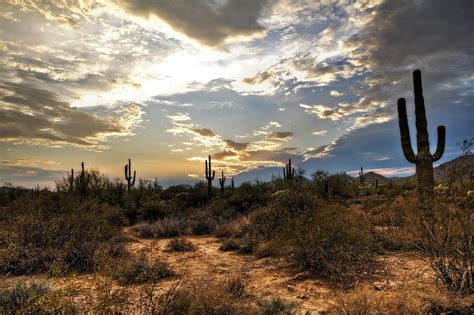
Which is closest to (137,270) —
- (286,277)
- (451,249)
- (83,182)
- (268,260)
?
(286,277)

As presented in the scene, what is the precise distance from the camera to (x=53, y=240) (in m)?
9.92

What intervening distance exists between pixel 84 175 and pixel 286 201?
18927 mm

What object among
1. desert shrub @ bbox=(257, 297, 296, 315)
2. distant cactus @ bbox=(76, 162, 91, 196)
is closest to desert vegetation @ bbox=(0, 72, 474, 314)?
desert shrub @ bbox=(257, 297, 296, 315)

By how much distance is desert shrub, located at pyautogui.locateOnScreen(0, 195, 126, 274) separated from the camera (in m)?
8.85

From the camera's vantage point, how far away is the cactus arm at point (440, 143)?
11.7 m

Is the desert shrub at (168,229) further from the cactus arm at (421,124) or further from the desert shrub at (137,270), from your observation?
the cactus arm at (421,124)

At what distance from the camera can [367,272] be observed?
295 inches

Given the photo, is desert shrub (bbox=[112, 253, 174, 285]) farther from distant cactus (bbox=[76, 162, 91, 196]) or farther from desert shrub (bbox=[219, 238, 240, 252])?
distant cactus (bbox=[76, 162, 91, 196])

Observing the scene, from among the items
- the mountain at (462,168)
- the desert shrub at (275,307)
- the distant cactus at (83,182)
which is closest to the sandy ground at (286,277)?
the desert shrub at (275,307)

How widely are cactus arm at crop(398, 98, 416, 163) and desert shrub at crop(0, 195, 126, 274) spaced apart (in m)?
10.1

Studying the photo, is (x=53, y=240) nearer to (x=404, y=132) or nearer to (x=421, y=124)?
(x=404, y=132)

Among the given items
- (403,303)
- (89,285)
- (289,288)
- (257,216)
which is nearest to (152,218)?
(257,216)

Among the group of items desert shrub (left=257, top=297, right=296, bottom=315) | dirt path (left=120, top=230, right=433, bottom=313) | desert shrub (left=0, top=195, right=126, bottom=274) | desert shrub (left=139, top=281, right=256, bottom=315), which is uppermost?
desert shrub (left=0, top=195, right=126, bottom=274)

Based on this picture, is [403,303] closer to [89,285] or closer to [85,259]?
[89,285]
